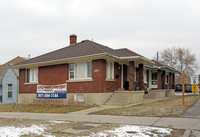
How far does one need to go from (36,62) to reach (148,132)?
Answer: 51.4ft

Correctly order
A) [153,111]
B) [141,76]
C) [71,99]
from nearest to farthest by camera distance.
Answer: [153,111]
[71,99]
[141,76]

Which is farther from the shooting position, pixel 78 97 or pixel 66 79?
pixel 66 79

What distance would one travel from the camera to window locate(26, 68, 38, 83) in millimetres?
21891

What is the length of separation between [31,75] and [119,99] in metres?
10.5

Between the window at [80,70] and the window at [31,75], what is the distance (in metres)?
5.02

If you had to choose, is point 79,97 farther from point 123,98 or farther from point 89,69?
point 123,98

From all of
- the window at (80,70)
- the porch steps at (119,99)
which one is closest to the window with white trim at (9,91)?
the window at (80,70)

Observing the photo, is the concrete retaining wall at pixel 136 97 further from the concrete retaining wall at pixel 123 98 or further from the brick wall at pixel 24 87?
the brick wall at pixel 24 87

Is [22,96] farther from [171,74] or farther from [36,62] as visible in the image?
[171,74]

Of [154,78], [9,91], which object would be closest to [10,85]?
[9,91]

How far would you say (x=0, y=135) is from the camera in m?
7.13

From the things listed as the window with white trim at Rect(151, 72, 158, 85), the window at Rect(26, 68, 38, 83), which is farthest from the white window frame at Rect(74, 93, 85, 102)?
the window with white trim at Rect(151, 72, 158, 85)

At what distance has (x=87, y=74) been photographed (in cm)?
1766

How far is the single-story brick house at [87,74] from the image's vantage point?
16.7 meters
